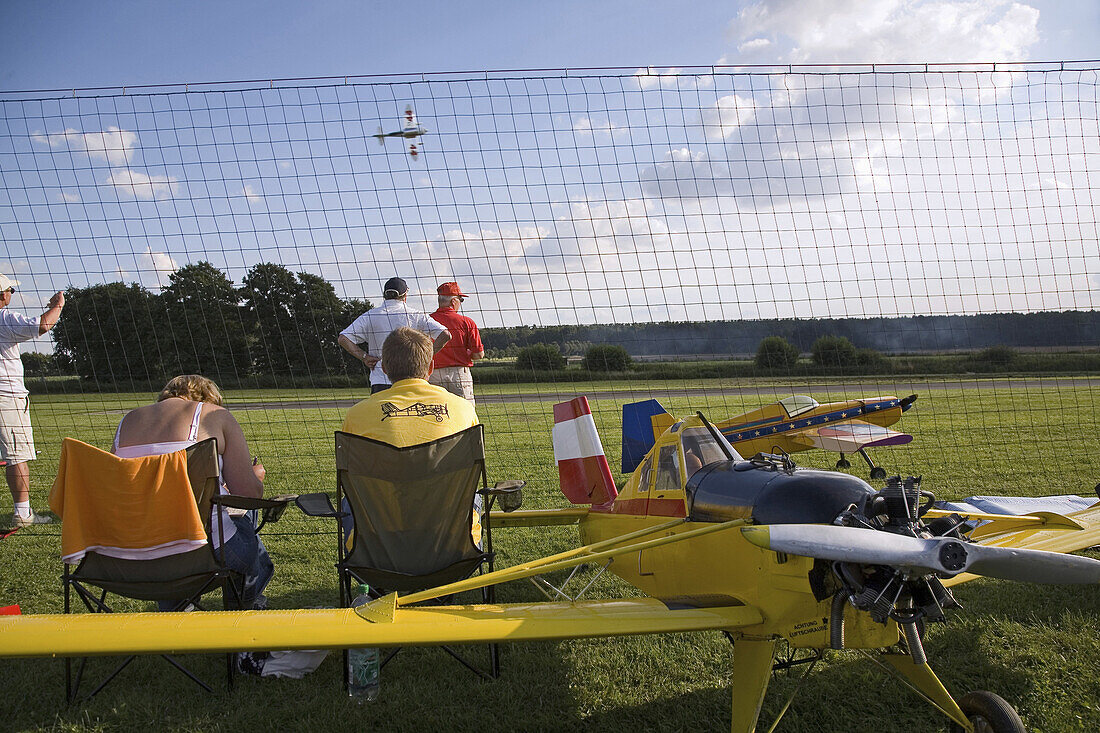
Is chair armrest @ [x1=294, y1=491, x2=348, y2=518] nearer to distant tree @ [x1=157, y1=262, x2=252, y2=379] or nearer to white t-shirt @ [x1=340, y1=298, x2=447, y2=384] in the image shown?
white t-shirt @ [x1=340, y1=298, x2=447, y2=384]

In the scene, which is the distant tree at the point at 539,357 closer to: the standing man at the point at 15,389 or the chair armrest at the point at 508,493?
the chair armrest at the point at 508,493

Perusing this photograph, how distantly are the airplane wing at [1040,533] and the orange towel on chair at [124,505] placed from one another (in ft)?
11.1

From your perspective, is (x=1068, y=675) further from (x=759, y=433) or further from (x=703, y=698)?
(x=759, y=433)

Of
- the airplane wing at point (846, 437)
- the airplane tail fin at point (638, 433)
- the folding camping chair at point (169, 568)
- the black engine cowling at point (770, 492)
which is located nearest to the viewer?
the black engine cowling at point (770, 492)

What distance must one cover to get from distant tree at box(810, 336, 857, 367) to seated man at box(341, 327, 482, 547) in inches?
344

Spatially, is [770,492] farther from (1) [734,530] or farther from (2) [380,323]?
Answer: (2) [380,323]

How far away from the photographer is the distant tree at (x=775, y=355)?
12812mm

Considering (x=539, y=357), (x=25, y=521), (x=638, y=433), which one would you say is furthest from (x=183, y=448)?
(x=539, y=357)

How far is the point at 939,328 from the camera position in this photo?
324 inches

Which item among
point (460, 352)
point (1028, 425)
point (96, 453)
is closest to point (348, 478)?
point (96, 453)

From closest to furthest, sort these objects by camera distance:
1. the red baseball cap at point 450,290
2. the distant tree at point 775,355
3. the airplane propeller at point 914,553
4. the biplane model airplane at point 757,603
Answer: the airplane propeller at point 914,553 < the biplane model airplane at point 757,603 < the red baseball cap at point 450,290 < the distant tree at point 775,355

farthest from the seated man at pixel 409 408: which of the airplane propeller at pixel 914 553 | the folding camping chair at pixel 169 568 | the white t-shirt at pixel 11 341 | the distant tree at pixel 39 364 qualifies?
the distant tree at pixel 39 364

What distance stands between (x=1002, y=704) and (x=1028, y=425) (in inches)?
536

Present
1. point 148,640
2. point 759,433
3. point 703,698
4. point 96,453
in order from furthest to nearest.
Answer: point 759,433
point 703,698
point 96,453
point 148,640
